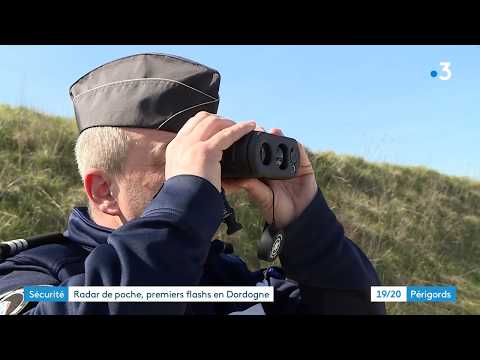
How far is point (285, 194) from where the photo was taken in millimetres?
1402

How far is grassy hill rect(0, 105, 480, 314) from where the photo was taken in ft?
9.59

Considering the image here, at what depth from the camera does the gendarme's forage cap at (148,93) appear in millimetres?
1162

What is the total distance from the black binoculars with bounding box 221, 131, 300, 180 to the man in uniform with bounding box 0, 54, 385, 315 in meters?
0.04

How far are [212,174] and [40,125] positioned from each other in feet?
10.0

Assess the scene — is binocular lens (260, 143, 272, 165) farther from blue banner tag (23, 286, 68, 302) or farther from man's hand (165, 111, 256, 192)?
blue banner tag (23, 286, 68, 302)

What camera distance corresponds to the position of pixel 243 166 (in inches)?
42.3

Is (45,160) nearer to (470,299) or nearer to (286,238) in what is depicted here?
(286,238)

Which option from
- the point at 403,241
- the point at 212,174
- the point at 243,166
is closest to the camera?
the point at 212,174

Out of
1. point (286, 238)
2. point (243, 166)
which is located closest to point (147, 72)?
point (243, 166)

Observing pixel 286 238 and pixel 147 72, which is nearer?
pixel 147 72
